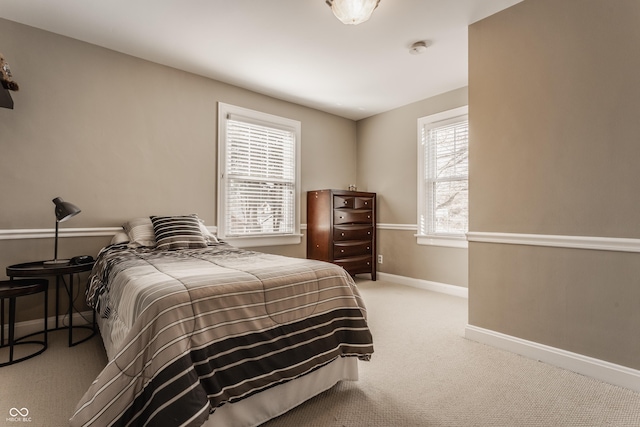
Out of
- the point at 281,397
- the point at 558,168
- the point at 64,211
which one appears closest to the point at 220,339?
the point at 281,397

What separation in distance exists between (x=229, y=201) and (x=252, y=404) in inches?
105

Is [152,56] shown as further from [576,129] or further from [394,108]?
[576,129]

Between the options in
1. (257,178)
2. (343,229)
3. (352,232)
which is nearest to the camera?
(257,178)

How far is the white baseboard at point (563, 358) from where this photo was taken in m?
1.83

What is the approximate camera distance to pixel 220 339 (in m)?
1.33

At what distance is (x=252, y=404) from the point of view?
1432 millimetres

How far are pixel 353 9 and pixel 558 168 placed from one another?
171cm

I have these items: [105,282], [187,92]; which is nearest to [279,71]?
[187,92]

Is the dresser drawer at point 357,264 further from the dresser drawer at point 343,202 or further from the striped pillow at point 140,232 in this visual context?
the striped pillow at point 140,232

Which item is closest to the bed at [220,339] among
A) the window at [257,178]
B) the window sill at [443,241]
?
the window at [257,178]

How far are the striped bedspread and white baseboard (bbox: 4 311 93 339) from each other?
1.09 metres

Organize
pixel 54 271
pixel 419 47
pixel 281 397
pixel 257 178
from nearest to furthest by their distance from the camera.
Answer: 1. pixel 281 397
2. pixel 54 271
3. pixel 419 47
4. pixel 257 178

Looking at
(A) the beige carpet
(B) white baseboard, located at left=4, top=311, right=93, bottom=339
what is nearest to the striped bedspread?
(A) the beige carpet

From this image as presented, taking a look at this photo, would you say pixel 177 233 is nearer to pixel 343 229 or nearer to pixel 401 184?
pixel 343 229
